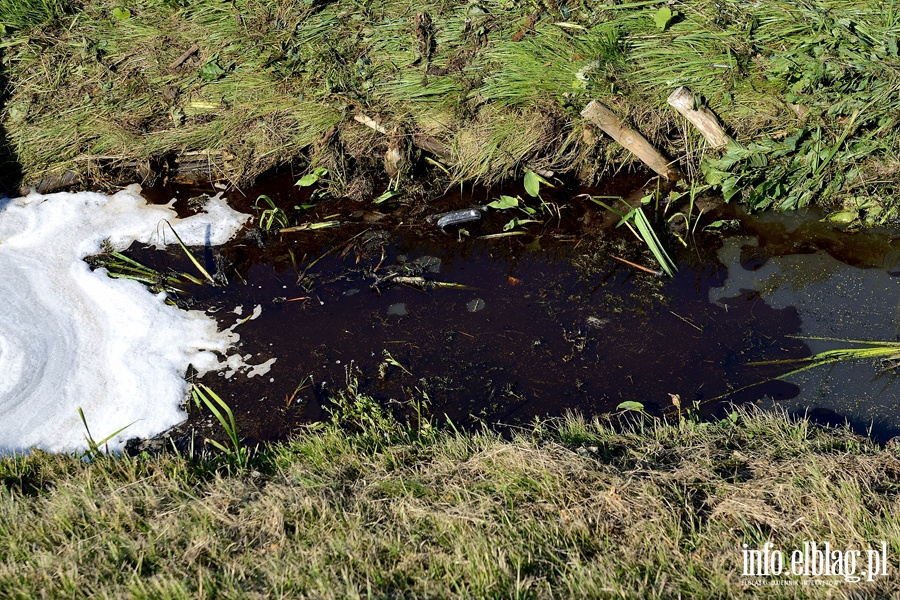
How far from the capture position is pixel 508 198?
16.9 ft

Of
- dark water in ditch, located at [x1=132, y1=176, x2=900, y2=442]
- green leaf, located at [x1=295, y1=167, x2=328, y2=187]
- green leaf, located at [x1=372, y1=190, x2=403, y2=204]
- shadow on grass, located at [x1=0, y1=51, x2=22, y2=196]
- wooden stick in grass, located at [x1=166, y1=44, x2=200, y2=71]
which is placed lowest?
dark water in ditch, located at [x1=132, y1=176, x2=900, y2=442]

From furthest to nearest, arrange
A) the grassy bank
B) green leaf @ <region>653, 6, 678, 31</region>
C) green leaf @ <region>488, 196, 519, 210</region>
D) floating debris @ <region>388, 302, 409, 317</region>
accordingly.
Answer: green leaf @ <region>653, 6, 678, 31</region> → green leaf @ <region>488, 196, 519, 210</region> → the grassy bank → floating debris @ <region>388, 302, 409, 317</region>

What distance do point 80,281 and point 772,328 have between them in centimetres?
438

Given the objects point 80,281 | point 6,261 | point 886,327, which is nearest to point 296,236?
point 80,281

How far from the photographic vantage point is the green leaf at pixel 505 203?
514 cm

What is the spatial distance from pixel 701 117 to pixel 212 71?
3.78 m

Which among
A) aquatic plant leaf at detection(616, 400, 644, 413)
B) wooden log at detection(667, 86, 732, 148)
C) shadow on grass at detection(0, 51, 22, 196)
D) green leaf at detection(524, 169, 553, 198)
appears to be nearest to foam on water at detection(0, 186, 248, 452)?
shadow on grass at detection(0, 51, 22, 196)

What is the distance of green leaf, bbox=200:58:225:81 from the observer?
18.9ft

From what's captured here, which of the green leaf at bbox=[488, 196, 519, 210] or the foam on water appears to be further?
the green leaf at bbox=[488, 196, 519, 210]

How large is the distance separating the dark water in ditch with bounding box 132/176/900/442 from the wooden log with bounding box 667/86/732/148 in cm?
53

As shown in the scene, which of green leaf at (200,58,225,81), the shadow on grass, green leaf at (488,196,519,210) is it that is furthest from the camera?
green leaf at (200,58,225,81)

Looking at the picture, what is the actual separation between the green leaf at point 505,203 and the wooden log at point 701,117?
50.7 inches

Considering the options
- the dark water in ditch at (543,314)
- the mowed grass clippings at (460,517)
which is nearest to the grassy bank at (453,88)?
the dark water in ditch at (543,314)

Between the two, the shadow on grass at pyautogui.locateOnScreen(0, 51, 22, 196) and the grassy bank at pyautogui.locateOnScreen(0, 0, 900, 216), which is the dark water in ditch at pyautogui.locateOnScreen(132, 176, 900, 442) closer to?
the grassy bank at pyautogui.locateOnScreen(0, 0, 900, 216)
